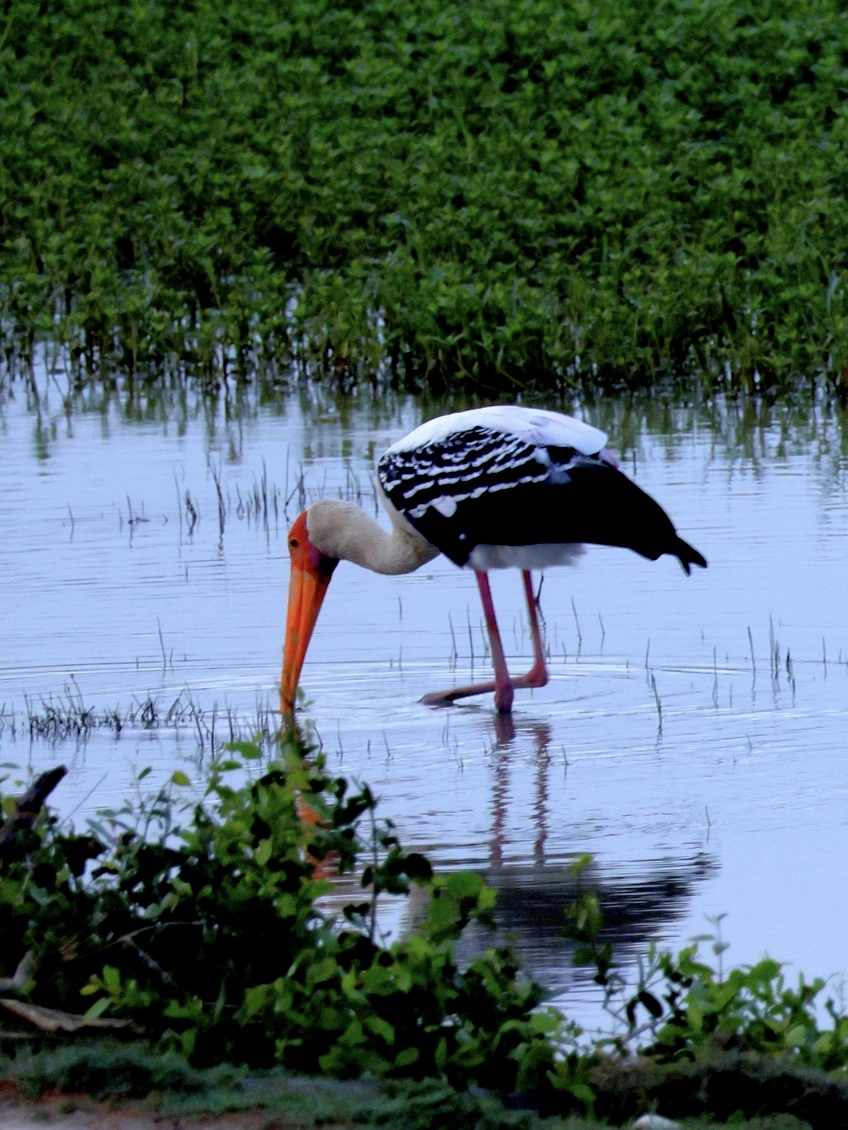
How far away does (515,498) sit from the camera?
684 cm

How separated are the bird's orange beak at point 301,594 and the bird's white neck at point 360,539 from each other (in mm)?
36

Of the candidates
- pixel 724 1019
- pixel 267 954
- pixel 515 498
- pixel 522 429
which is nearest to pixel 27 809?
pixel 267 954

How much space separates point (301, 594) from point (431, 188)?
302 inches

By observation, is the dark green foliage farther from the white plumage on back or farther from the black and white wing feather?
the white plumage on back

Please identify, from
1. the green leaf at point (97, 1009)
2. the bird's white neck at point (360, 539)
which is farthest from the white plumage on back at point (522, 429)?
the green leaf at point (97, 1009)

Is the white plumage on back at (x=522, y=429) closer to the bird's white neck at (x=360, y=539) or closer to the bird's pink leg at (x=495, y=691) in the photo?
the bird's white neck at (x=360, y=539)

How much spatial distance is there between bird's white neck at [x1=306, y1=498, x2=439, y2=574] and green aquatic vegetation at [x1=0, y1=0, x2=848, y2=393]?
413cm

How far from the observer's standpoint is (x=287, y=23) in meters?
18.9

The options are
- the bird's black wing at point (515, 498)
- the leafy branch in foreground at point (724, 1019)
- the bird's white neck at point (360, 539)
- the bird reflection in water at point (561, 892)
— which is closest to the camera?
the leafy branch in foreground at point (724, 1019)

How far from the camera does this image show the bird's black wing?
6.69 m

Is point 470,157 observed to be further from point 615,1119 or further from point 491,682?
point 615,1119

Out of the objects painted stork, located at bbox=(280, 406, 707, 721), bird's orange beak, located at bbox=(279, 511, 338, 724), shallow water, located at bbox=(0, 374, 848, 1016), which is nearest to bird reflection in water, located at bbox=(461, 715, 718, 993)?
shallow water, located at bbox=(0, 374, 848, 1016)

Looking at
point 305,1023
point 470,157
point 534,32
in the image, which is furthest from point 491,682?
point 534,32

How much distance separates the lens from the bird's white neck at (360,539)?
7.23m
